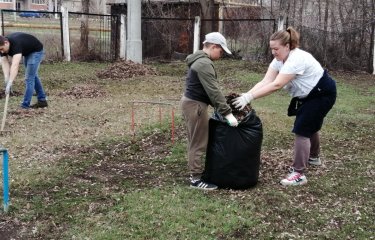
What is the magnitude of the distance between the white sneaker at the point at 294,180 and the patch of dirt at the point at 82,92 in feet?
20.7

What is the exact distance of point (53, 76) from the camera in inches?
510

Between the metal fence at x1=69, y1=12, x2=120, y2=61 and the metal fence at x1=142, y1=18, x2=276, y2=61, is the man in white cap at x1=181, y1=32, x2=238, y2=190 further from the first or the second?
the metal fence at x1=142, y1=18, x2=276, y2=61

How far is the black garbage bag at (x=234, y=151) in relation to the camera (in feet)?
14.8

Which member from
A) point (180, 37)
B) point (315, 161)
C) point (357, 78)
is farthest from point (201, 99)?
point (180, 37)

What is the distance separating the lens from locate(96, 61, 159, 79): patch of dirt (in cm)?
1332

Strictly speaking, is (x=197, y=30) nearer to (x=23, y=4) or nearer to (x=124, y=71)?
(x=124, y=71)

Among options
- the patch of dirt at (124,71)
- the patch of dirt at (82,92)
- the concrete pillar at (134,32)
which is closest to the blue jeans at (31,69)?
the patch of dirt at (82,92)

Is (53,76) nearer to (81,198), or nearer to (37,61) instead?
(37,61)

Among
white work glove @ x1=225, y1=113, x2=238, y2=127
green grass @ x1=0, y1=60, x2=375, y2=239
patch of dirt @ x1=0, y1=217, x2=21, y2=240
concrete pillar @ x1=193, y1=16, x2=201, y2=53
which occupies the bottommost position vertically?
patch of dirt @ x1=0, y1=217, x2=21, y2=240

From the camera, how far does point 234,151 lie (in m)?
4.53

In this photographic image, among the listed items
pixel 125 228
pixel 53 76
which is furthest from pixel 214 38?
pixel 53 76

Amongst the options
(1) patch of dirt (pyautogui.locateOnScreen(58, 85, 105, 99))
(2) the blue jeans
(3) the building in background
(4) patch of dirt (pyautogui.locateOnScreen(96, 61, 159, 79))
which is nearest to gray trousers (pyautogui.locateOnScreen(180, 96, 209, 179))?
(2) the blue jeans

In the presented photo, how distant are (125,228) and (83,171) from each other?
65.3 inches

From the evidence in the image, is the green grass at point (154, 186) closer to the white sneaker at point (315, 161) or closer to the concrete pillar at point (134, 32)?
the white sneaker at point (315, 161)
